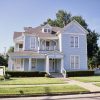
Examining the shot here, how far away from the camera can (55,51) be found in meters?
39.0

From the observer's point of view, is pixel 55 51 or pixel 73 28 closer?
pixel 55 51

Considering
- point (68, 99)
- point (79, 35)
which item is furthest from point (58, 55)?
point (68, 99)

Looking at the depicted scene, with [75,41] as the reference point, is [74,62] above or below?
below

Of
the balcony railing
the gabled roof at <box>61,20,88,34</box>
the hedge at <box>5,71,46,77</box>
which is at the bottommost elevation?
the hedge at <box>5,71,46,77</box>

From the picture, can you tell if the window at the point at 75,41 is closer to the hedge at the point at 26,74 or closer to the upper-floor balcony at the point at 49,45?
the upper-floor balcony at the point at 49,45

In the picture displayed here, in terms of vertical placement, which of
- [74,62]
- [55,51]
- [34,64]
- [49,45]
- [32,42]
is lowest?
[34,64]

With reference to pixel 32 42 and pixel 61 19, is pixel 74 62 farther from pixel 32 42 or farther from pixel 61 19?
pixel 61 19

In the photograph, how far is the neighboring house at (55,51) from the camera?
39219 millimetres

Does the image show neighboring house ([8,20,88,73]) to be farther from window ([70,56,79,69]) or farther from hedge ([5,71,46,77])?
hedge ([5,71,46,77])

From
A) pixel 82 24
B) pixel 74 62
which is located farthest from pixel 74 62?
pixel 82 24

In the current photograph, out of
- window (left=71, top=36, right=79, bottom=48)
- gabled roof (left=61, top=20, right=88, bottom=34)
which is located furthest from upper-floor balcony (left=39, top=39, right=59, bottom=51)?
gabled roof (left=61, top=20, right=88, bottom=34)

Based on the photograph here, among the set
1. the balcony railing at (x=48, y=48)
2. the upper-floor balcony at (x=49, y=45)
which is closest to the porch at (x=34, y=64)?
the balcony railing at (x=48, y=48)

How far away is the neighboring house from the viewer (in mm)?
39219

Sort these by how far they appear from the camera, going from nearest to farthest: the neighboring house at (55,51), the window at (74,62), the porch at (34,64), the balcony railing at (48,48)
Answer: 1. the neighboring house at (55,51)
2. the porch at (34,64)
3. the window at (74,62)
4. the balcony railing at (48,48)
